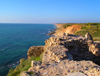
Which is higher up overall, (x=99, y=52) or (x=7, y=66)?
(x=99, y=52)

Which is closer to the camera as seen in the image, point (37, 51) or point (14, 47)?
point (37, 51)

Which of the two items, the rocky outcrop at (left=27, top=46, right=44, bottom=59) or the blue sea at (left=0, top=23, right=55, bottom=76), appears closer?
the rocky outcrop at (left=27, top=46, right=44, bottom=59)

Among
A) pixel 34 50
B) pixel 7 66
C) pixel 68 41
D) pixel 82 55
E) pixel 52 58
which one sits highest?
pixel 68 41

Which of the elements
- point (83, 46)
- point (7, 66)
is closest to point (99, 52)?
point (83, 46)

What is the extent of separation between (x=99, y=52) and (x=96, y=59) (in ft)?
2.53

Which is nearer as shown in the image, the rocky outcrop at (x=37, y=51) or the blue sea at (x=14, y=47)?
the rocky outcrop at (x=37, y=51)

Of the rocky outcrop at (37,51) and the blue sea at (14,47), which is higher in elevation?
the rocky outcrop at (37,51)

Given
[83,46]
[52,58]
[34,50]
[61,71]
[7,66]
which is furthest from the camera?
[7,66]

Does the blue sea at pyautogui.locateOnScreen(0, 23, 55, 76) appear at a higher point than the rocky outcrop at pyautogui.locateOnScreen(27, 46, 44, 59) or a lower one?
lower

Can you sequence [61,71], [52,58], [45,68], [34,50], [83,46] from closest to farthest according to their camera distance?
[61,71] < [45,68] < [52,58] < [83,46] < [34,50]

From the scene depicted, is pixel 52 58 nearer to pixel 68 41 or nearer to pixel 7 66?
pixel 68 41

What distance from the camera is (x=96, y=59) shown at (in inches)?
324

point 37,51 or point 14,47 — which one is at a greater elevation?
point 37,51

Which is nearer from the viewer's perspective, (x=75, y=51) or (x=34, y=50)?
(x=75, y=51)
